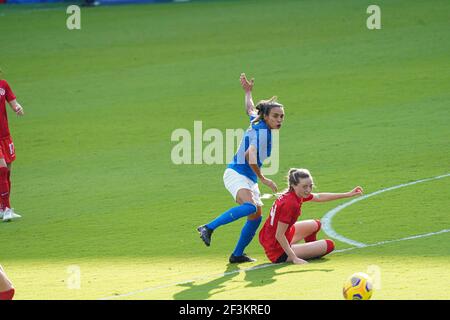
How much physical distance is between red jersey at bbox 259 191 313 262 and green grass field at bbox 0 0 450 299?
0.19 meters

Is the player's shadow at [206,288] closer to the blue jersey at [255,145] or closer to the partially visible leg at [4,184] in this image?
the blue jersey at [255,145]

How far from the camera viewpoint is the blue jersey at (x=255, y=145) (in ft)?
34.6

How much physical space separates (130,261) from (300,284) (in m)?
2.62

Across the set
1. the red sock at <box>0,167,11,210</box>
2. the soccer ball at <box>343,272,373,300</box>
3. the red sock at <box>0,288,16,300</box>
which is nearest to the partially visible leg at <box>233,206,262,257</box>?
the soccer ball at <box>343,272,373,300</box>

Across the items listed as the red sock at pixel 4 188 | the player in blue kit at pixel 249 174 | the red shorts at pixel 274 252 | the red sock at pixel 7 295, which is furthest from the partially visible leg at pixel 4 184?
the red sock at pixel 7 295

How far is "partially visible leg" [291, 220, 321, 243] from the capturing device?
10.8 metres

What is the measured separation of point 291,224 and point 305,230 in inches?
21.2

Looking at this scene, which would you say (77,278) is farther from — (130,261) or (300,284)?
(300,284)

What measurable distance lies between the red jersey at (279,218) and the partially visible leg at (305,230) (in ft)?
0.73

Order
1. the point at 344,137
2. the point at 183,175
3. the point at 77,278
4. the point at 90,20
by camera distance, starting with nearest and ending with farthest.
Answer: the point at 77,278 → the point at 183,175 → the point at 344,137 → the point at 90,20

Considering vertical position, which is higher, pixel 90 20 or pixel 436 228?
pixel 90 20

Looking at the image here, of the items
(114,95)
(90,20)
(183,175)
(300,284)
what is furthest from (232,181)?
(90,20)
